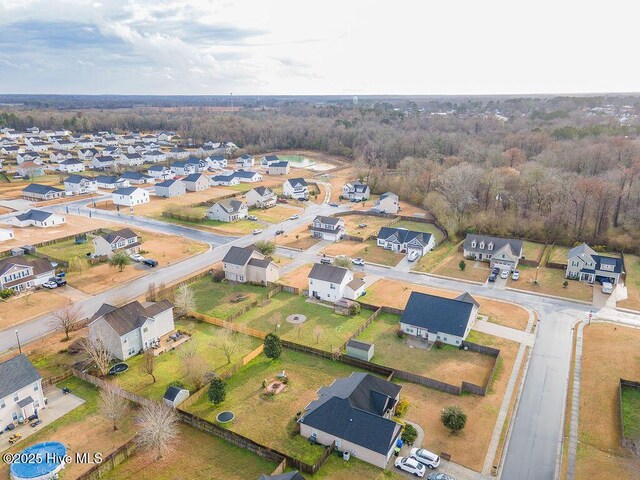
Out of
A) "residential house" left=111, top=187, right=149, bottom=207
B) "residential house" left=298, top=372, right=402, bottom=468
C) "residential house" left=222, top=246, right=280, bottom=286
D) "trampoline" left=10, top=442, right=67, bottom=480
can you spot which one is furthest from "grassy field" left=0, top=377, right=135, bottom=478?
"residential house" left=111, top=187, right=149, bottom=207

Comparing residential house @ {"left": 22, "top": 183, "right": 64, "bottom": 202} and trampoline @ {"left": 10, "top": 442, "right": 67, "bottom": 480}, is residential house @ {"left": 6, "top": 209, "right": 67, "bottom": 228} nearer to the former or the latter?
residential house @ {"left": 22, "top": 183, "right": 64, "bottom": 202}

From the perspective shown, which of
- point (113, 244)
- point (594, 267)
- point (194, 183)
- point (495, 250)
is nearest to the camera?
point (594, 267)

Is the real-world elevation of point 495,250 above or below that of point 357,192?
below

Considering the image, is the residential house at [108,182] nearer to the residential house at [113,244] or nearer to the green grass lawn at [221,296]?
the residential house at [113,244]

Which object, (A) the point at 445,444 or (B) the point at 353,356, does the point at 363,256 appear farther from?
(A) the point at 445,444

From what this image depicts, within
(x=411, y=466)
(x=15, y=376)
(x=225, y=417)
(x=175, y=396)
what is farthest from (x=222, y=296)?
(x=411, y=466)

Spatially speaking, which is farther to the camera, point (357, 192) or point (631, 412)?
point (357, 192)

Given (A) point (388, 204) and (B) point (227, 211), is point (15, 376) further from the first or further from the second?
(A) point (388, 204)
